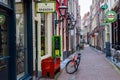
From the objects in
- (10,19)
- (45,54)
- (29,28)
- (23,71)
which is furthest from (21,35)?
(45,54)

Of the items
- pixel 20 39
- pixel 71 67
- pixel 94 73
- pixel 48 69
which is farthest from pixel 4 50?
pixel 71 67

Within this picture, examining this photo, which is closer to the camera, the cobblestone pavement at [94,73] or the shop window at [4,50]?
the shop window at [4,50]

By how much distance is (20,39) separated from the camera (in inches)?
382

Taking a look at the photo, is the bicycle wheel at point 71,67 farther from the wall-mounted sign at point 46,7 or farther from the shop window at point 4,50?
the shop window at point 4,50

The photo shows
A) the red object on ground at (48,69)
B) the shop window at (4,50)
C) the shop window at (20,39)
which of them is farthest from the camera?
the red object on ground at (48,69)

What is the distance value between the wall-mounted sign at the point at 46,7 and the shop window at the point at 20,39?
1503 millimetres

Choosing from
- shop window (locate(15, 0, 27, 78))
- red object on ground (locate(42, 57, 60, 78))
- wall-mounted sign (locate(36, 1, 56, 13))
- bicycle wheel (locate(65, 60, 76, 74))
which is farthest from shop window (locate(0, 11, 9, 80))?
bicycle wheel (locate(65, 60, 76, 74))

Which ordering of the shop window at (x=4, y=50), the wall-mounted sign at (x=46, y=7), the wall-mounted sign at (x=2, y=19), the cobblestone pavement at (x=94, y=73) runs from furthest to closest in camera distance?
the cobblestone pavement at (x=94, y=73)
the wall-mounted sign at (x=46, y=7)
the shop window at (x=4, y=50)
the wall-mounted sign at (x=2, y=19)

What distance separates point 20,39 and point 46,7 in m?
2.05

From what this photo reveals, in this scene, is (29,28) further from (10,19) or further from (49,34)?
(49,34)

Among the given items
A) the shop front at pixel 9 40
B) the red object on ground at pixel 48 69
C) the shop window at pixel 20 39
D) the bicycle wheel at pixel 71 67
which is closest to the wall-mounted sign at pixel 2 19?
the shop front at pixel 9 40

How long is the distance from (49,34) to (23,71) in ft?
22.4

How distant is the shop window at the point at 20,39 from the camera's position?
936 cm

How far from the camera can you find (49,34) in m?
16.5
